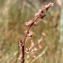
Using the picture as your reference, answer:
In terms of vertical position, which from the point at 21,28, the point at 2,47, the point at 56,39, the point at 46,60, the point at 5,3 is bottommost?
the point at 46,60

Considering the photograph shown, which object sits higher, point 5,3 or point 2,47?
point 5,3

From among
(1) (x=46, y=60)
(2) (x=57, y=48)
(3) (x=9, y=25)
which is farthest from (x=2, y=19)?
(1) (x=46, y=60)

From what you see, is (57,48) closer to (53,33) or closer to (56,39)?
(56,39)

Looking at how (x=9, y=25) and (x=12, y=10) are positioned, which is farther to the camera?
(x=12, y=10)

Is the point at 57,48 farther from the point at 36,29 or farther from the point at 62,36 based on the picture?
the point at 36,29

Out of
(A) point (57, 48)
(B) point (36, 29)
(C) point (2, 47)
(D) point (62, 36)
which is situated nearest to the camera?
(C) point (2, 47)

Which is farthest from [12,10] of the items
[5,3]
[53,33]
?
[53,33]

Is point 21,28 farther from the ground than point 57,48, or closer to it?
farther from the ground

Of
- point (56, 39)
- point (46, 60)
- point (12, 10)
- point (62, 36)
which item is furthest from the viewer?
point (12, 10)

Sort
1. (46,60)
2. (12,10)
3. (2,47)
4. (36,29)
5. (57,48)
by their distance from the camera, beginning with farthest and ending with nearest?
(12,10)
(36,29)
(57,48)
(2,47)
(46,60)
